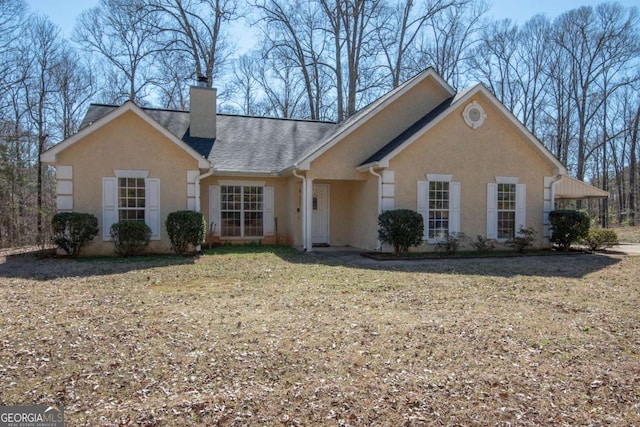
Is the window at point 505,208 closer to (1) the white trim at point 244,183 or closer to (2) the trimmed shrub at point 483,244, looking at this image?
(2) the trimmed shrub at point 483,244

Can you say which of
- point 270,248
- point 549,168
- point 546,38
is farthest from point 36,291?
point 546,38

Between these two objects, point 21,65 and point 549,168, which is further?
point 21,65

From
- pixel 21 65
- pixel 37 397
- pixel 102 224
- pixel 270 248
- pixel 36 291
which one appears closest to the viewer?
pixel 37 397

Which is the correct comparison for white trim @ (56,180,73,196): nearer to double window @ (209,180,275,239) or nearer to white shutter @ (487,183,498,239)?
double window @ (209,180,275,239)

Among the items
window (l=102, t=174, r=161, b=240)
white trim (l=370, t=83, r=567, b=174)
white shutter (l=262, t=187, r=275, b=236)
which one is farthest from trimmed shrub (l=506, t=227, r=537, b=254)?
window (l=102, t=174, r=161, b=240)

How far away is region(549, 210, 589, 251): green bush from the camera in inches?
534

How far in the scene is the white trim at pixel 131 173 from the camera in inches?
477

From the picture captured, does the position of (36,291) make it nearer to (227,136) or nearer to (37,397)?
(37,397)

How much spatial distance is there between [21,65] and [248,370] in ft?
75.4

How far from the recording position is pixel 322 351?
15.3 feet

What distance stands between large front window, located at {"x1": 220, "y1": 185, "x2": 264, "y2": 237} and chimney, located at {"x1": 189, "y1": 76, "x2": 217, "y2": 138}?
9.20 ft

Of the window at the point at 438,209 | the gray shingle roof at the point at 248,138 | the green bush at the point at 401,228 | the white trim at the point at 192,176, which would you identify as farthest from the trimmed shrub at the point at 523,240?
the white trim at the point at 192,176

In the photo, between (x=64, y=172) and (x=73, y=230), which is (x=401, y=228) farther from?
(x=64, y=172)

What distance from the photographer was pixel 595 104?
30.4 meters
